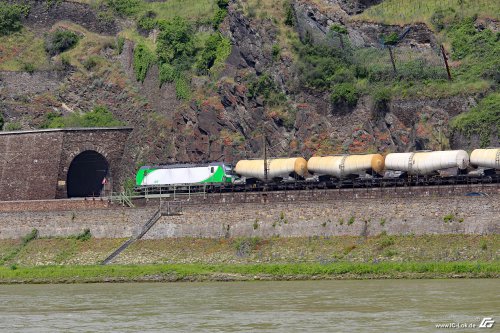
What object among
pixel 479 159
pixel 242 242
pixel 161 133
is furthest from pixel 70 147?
pixel 479 159

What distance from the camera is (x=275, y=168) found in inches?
3570

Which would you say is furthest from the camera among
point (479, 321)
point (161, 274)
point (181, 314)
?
point (161, 274)

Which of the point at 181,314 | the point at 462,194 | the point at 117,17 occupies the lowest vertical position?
the point at 181,314

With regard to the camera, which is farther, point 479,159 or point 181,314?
point 479,159

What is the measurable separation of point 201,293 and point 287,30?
39398 millimetres

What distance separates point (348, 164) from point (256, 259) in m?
9.77

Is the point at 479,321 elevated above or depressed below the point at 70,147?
below

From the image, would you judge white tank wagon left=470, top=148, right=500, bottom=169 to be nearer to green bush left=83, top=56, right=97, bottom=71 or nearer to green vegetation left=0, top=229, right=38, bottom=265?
green vegetation left=0, top=229, right=38, bottom=265

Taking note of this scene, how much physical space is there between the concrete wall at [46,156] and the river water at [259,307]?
91.2 feet

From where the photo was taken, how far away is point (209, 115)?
100 m

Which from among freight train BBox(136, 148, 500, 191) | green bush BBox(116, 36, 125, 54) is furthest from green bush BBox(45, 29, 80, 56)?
freight train BBox(136, 148, 500, 191)

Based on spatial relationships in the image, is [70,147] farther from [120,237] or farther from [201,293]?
[201,293]

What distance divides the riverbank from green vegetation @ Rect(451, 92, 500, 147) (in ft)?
61.3

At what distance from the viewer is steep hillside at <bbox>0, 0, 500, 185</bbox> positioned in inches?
3752
